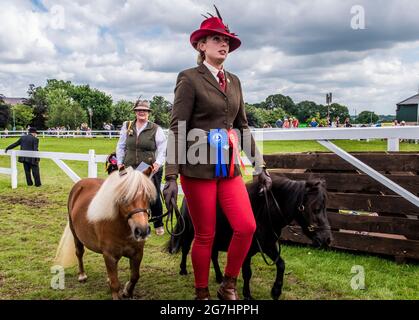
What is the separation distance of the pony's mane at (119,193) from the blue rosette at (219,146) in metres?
0.74

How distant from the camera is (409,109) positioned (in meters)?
67.1

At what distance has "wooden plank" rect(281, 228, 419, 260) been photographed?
4992 millimetres

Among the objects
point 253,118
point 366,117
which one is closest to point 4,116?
point 253,118

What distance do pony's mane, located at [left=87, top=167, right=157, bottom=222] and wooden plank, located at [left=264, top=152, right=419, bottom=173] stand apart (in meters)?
2.80

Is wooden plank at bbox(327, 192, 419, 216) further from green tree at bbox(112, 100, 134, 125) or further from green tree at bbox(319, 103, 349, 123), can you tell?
green tree at bbox(112, 100, 134, 125)

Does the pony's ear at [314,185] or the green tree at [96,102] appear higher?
the green tree at [96,102]

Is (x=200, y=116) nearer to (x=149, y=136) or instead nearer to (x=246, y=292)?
(x=246, y=292)

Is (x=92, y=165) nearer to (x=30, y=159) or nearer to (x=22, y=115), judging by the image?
(x=30, y=159)

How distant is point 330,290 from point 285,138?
7.36 feet

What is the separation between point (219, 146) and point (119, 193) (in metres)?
1.05

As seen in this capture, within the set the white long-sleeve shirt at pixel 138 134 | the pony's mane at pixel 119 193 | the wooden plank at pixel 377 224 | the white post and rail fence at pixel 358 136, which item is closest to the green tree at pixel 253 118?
the white long-sleeve shirt at pixel 138 134

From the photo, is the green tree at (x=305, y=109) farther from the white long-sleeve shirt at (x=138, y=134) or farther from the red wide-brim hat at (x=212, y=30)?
the red wide-brim hat at (x=212, y=30)

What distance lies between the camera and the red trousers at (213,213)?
10.8ft

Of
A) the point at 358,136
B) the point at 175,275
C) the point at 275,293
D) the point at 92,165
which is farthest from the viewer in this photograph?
the point at 92,165
